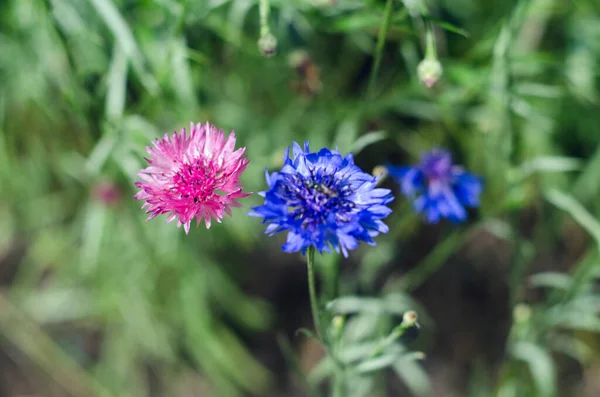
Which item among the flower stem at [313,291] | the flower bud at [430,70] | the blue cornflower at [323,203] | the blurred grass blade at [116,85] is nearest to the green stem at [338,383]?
the flower stem at [313,291]

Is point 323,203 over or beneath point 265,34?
beneath

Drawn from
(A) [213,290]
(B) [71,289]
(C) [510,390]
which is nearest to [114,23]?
(A) [213,290]

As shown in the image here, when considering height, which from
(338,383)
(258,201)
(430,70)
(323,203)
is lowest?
(338,383)

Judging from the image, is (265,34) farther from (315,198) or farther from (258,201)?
(258,201)

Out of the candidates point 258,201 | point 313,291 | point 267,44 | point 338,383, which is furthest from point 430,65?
point 258,201

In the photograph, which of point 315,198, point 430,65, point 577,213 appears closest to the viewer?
point 315,198

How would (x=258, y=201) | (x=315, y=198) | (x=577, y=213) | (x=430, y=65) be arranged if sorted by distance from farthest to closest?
(x=258, y=201)
(x=577, y=213)
(x=430, y=65)
(x=315, y=198)

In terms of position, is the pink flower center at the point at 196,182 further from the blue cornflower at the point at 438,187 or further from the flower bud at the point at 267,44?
the blue cornflower at the point at 438,187

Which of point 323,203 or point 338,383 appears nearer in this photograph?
point 323,203
